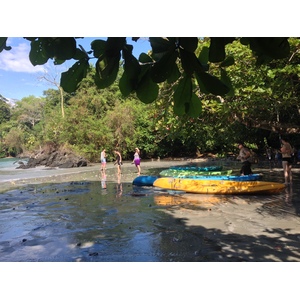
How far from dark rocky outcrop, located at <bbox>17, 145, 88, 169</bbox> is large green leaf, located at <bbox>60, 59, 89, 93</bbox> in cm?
2923

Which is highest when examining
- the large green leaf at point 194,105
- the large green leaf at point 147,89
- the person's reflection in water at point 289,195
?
the large green leaf at point 147,89

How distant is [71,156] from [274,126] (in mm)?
22223

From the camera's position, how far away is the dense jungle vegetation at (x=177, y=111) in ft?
7.00

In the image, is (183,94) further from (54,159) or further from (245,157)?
(54,159)

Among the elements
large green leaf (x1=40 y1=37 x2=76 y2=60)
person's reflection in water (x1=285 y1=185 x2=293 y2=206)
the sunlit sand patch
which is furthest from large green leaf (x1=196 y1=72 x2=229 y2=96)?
person's reflection in water (x1=285 y1=185 x2=293 y2=206)

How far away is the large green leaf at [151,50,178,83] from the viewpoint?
195 centimetres

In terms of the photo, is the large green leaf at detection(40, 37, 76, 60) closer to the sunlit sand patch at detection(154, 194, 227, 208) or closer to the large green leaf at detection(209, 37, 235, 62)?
the large green leaf at detection(209, 37, 235, 62)

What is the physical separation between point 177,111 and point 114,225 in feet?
19.4

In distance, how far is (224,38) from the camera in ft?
6.93

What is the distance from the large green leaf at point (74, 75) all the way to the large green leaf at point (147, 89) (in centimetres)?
37

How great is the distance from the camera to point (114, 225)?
770 cm

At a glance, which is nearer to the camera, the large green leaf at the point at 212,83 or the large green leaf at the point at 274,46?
the large green leaf at the point at 212,83

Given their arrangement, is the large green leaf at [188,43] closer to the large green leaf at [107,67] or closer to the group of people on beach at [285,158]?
the large green leaf at [107,67]

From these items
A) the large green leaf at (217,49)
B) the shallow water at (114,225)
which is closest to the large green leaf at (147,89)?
the large green leaf at (217,49)
